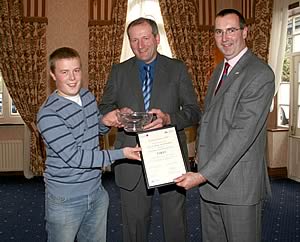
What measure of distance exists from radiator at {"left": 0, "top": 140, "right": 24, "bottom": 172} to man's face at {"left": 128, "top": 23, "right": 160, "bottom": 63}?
4491mm

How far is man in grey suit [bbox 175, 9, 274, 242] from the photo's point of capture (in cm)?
206

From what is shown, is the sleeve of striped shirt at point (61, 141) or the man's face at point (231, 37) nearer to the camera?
the sleeve of striped shirt at point (61, 141)

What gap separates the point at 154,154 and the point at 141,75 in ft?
2.19

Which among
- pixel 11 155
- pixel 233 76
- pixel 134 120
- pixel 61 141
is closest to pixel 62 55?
pixel 61 141

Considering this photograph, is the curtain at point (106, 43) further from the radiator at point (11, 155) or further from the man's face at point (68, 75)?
the man's face at point (68, 75)

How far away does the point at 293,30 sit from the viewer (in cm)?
617

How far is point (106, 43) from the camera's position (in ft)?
21.1

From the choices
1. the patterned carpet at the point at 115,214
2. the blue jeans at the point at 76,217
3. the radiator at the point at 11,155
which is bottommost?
the patterned carpet at the point at 115,214

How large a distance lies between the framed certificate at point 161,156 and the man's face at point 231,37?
0.54 m

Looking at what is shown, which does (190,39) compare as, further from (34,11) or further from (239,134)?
(239,134)

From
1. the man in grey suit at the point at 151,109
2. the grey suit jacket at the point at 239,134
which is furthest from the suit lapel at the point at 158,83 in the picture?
the grey suit jacket at the point at 239,134

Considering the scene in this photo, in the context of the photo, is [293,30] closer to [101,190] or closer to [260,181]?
[260,181]

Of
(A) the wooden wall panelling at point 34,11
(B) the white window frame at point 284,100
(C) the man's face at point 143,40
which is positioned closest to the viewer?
(C) the man's face at point 143,40

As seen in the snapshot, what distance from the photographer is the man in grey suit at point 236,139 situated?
2064mm
